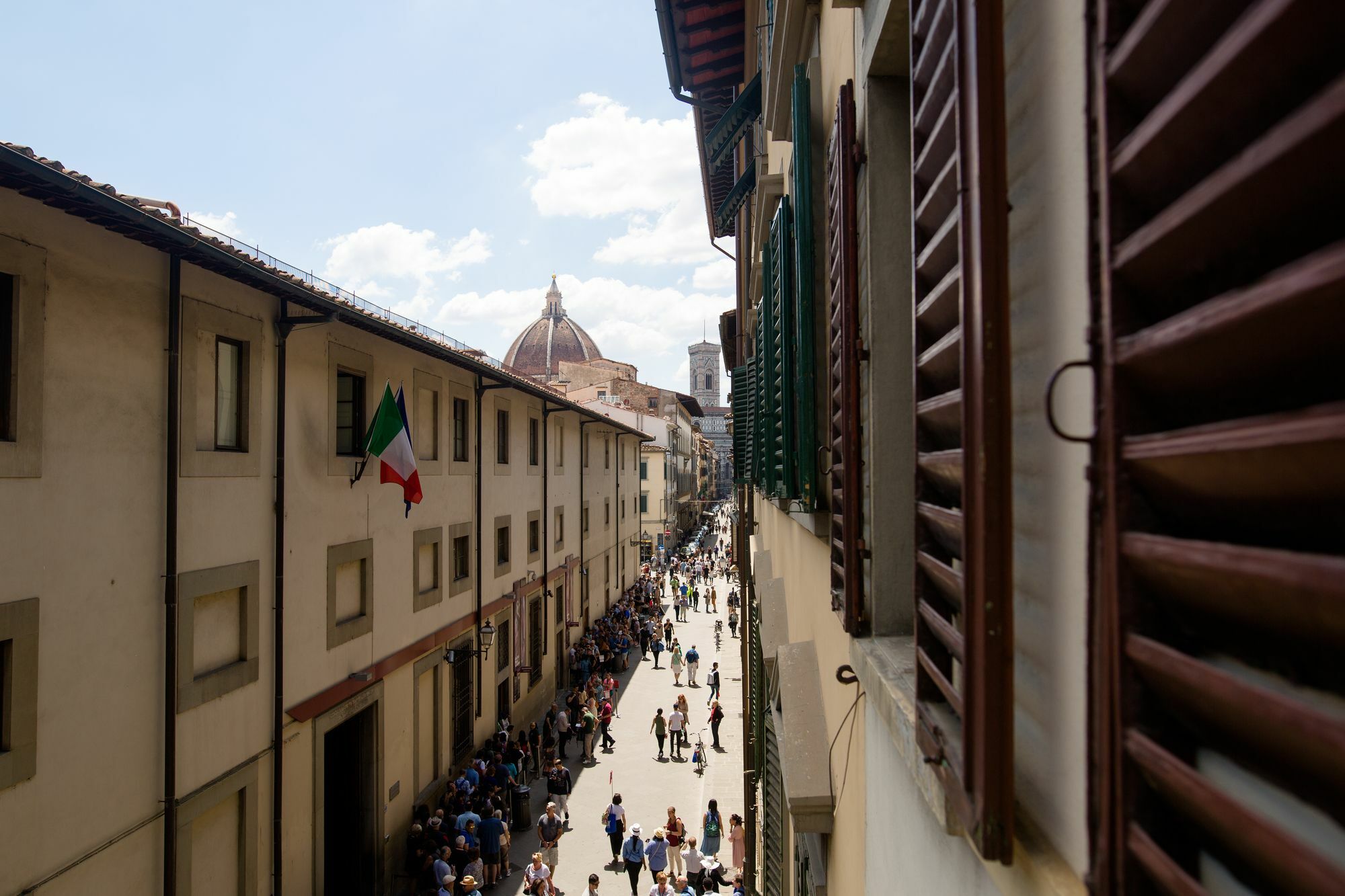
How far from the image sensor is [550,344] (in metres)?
78.0

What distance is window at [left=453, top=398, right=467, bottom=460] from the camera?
52.5 feet

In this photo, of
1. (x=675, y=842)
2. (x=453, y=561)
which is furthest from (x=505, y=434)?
(x=675, y=842)

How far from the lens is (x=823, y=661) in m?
4.12

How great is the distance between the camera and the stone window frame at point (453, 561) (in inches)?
616

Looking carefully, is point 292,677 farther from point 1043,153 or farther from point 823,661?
point 1043,153

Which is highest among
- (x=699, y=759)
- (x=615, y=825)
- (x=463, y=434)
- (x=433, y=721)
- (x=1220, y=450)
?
(x=463, y=434)

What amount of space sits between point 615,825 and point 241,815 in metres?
6.51

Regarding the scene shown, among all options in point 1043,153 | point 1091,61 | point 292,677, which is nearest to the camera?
point 1091,61

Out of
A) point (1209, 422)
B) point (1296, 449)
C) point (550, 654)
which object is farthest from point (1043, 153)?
point (550, 654)

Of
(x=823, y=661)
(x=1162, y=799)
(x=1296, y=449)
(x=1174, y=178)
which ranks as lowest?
(x=823, y=661)

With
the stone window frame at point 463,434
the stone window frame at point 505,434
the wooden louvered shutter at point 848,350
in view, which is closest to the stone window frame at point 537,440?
the stone window frame at point 505,434

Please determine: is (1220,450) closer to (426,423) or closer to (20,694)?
(20,694)

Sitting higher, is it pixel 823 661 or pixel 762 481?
pixel 762 481

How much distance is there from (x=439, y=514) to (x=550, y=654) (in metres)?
10.0
